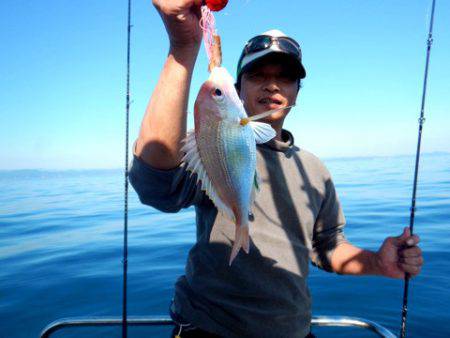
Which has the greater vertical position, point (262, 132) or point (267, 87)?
point (267, 87)

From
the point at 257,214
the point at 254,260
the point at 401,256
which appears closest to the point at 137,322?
the point at 254,260

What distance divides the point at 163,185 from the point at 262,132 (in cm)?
59

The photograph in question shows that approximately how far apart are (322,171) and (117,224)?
1048 cm

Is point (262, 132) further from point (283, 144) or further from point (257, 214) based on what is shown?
point (283, 144)

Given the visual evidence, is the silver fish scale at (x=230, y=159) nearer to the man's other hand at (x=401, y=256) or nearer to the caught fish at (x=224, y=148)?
the caught fish at (x=224, y=148)

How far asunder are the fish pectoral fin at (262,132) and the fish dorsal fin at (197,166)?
1.01ft

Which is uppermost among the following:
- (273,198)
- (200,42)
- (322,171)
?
(200,42)

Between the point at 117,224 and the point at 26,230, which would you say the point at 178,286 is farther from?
the point at 26,230

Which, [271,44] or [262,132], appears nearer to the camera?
[262,132]

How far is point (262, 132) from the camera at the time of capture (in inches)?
64.4

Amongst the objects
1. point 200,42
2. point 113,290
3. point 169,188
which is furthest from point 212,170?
point 113,290

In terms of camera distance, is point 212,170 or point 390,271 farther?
point 390,271

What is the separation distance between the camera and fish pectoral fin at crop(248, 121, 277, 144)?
1.61m

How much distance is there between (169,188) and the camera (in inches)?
70.1
